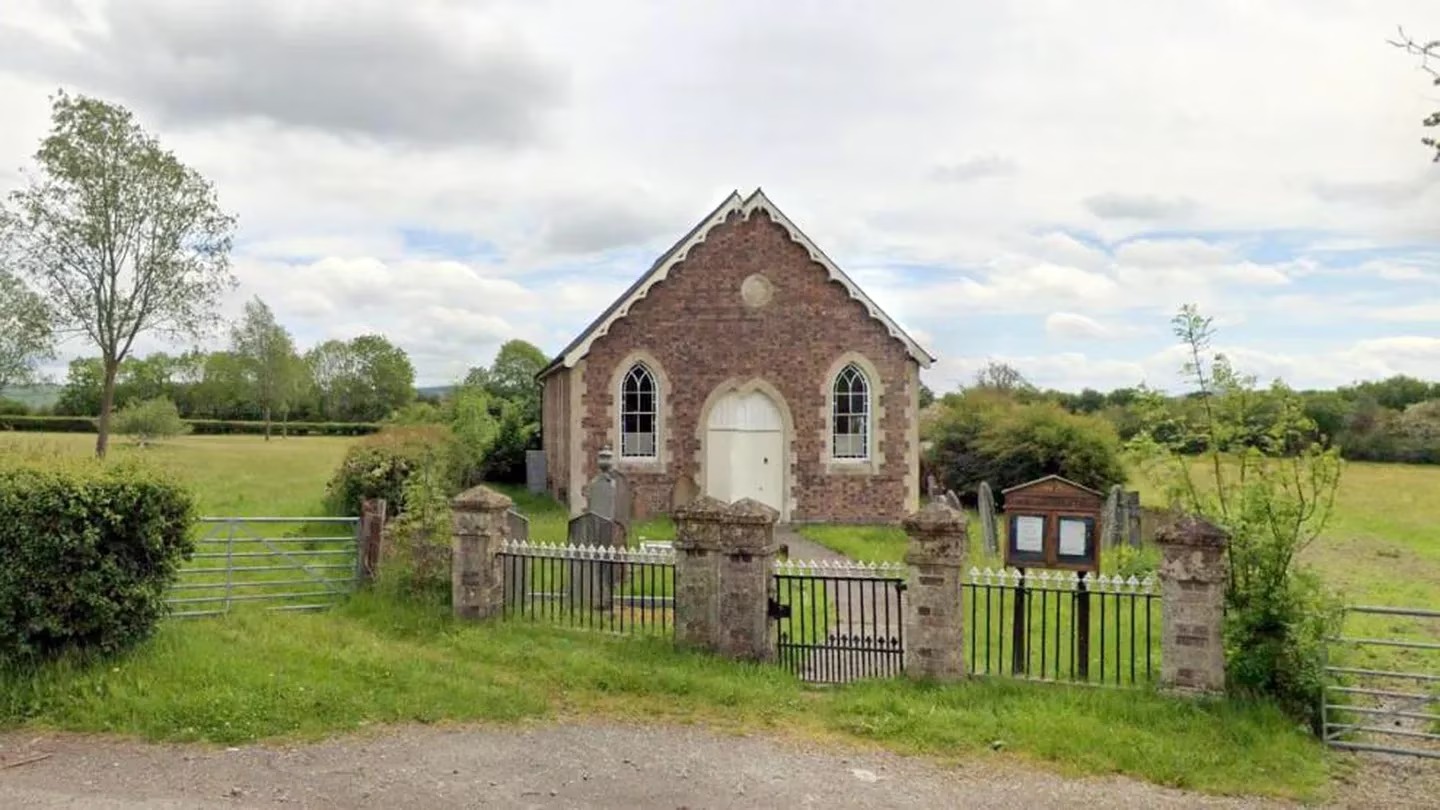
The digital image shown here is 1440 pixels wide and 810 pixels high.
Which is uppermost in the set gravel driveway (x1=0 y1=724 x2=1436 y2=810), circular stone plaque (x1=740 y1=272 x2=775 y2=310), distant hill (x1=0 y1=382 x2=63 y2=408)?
circular stone plaque (x1=740 y1=272 x2=775 y2=310)

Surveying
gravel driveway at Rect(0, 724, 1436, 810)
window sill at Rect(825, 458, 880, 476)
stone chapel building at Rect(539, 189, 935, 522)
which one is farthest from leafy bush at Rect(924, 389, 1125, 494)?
gravel driveway at Rect(0, 724, 1436, 810)

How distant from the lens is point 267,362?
7562cm

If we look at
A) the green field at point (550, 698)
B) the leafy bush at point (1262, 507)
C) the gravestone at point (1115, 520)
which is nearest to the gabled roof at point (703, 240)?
the gravestone at point (1115, 520)

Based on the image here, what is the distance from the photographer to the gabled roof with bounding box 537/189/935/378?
22891mm

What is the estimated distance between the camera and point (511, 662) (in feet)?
33.9

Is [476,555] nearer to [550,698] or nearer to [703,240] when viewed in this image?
[550,698]

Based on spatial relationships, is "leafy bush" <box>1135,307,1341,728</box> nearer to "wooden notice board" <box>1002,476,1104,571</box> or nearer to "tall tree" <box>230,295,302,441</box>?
"wooden notice board" <box>1002,476,1104,571</box>

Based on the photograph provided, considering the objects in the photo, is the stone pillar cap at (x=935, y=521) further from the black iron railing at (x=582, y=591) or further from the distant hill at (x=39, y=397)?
the distant hill at (x=39, y=397)

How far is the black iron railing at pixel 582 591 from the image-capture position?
11570mm

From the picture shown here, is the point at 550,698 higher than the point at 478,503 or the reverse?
the reverse

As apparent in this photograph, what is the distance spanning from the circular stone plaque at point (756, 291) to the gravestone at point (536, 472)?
34.0ft

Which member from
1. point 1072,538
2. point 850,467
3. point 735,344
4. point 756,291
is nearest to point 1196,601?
point 1072,538

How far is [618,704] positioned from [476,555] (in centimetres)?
332

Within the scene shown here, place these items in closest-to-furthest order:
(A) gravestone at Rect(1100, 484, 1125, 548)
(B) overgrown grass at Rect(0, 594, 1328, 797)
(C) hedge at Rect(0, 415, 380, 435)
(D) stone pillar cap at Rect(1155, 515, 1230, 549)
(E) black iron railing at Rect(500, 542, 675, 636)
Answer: (B) overgrown grass at Rect(0, 594, 1328, 797)
(D) stone pillar cap at Rect(1155, 515, 1230, 549)
(E) black iron railing at Rect(500, 542, 675, 636)
(A) gravestone at Rect(1100, 484, 1125, 548)
(C) hedge at Rect(0, 415, 380, 435)
